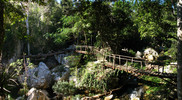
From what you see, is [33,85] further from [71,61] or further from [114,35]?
[114,35]

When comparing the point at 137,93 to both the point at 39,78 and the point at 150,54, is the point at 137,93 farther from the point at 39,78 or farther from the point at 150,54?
the point at 150,54

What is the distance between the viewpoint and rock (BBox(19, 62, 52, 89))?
1101 centimetres

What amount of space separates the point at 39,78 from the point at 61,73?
2.12 m

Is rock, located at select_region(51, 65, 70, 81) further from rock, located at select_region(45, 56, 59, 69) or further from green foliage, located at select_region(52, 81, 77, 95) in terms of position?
rock, located at select_region(45, 56, 59, 69)

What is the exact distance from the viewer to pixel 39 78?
11336mm

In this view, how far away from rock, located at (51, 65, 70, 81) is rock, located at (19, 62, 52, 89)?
0.58 meters

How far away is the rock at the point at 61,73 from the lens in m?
11.7

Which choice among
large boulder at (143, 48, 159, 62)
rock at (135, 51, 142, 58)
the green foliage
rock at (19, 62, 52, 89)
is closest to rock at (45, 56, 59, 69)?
rock at (19, 62, 52, 89)

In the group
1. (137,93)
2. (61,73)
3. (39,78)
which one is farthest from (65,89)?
(137,93)

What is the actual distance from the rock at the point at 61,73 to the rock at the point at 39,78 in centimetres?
58

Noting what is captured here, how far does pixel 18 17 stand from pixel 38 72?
10131 millimetres

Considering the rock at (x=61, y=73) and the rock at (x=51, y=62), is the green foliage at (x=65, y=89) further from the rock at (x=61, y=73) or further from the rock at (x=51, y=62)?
the rock at (x=51, y=62)

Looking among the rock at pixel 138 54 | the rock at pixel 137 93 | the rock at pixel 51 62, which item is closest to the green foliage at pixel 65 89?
the rock at pixel 51 62

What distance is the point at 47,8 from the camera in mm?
16781
